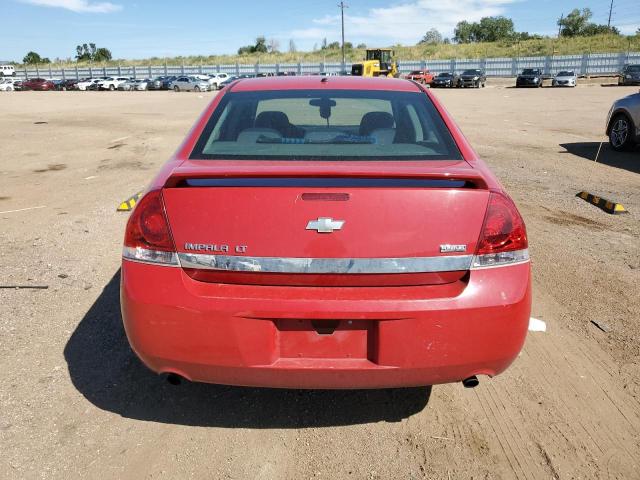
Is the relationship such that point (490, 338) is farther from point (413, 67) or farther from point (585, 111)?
point (413, 67)

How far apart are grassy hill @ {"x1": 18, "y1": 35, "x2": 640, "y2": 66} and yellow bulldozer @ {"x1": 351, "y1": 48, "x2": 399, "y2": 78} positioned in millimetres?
32975

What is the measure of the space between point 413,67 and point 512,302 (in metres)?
66.8

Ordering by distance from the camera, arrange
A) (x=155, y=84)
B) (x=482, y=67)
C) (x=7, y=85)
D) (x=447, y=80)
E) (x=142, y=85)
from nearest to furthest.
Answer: (x=447, y=80), (x=142, y=85), (x=155, y=84), (x=7, y=85), (x=482, y=67)

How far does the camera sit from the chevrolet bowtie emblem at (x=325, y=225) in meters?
2.18

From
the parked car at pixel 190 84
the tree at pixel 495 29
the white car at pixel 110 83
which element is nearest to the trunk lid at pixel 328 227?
the parked car at pixel 190 84

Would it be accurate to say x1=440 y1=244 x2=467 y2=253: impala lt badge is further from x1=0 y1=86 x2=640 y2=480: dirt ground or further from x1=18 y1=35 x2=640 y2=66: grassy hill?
x1=18 y1=35 x2=640 y2=66: grassy hill

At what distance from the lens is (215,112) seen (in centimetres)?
310

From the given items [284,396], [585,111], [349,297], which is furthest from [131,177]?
[585,111]

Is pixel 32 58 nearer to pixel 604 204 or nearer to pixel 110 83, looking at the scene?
pixel 110 83

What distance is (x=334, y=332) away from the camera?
2.24m

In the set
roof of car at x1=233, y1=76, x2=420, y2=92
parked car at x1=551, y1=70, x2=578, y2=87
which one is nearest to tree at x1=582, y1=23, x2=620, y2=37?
parked car at x1=551, y1=70, x2=578, y2=87

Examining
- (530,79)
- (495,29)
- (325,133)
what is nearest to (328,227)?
(325,133)

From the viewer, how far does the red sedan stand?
2.20m

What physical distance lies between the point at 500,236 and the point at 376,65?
40939mm
